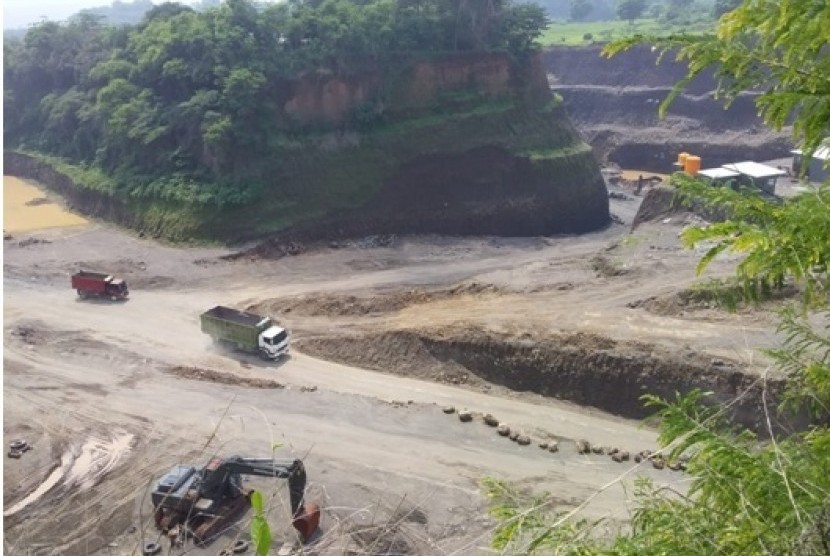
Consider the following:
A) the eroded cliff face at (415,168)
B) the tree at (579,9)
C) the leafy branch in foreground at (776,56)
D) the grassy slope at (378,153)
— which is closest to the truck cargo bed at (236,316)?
the eroded cliff face at (415,168)

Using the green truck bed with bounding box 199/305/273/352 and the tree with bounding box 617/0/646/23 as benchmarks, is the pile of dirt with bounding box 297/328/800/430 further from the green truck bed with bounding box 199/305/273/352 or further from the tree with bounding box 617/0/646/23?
the tree with bounding box 617/0/646/23

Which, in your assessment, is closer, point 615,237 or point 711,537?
point 711,537

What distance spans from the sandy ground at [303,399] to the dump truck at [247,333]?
50 cm

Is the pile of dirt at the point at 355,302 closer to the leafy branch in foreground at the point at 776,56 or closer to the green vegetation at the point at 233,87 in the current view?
the green vegetation at the point at 233,87

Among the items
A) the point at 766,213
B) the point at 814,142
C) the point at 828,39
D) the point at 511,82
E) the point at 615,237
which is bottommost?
the point at 615,237

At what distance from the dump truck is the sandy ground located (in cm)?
50

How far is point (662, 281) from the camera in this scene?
3341cm

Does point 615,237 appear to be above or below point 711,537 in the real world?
below

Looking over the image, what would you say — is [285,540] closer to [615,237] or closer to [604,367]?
[604,367]

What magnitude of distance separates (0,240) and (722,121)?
76.9 m

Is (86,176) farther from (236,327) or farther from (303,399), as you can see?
(303,399)

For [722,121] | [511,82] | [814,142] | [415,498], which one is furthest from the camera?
[722,121]

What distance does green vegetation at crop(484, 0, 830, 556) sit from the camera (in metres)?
5.10

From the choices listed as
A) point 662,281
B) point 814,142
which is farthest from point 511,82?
point 814,142
